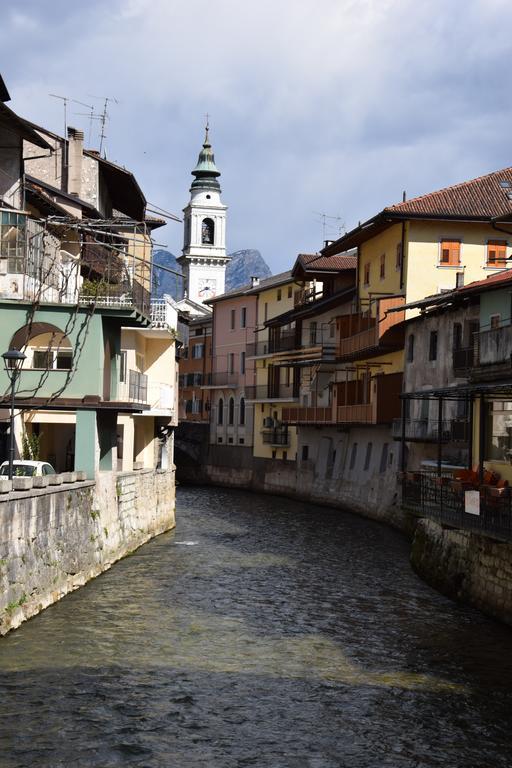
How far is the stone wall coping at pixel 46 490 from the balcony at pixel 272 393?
44217 millimetres

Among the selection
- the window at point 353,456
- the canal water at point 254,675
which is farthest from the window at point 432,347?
the window at point 353,456

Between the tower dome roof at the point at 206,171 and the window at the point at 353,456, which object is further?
the tower dome roof at the point at 206,171

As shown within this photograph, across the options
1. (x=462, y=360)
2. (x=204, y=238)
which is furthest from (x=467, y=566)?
(x=204, y=238)

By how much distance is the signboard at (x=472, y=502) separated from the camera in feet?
84.2

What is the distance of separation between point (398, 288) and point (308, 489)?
17752mm

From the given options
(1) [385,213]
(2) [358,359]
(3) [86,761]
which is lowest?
(3) [86,761]

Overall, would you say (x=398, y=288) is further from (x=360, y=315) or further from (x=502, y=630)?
(x=502, y=630)

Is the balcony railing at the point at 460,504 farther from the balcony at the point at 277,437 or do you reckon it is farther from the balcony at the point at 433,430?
the balcony at the point at 277,437

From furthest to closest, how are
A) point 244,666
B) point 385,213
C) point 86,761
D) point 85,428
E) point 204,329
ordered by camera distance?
point 204,329, point 385,213, point 85,428, point 244,666, point 86,761

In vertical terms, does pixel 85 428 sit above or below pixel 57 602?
above

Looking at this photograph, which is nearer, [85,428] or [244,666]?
[244,666]

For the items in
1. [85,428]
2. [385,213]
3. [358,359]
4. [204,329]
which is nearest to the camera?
[85,428]

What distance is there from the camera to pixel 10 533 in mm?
23250

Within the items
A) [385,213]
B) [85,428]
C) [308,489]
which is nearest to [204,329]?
[308,489]
